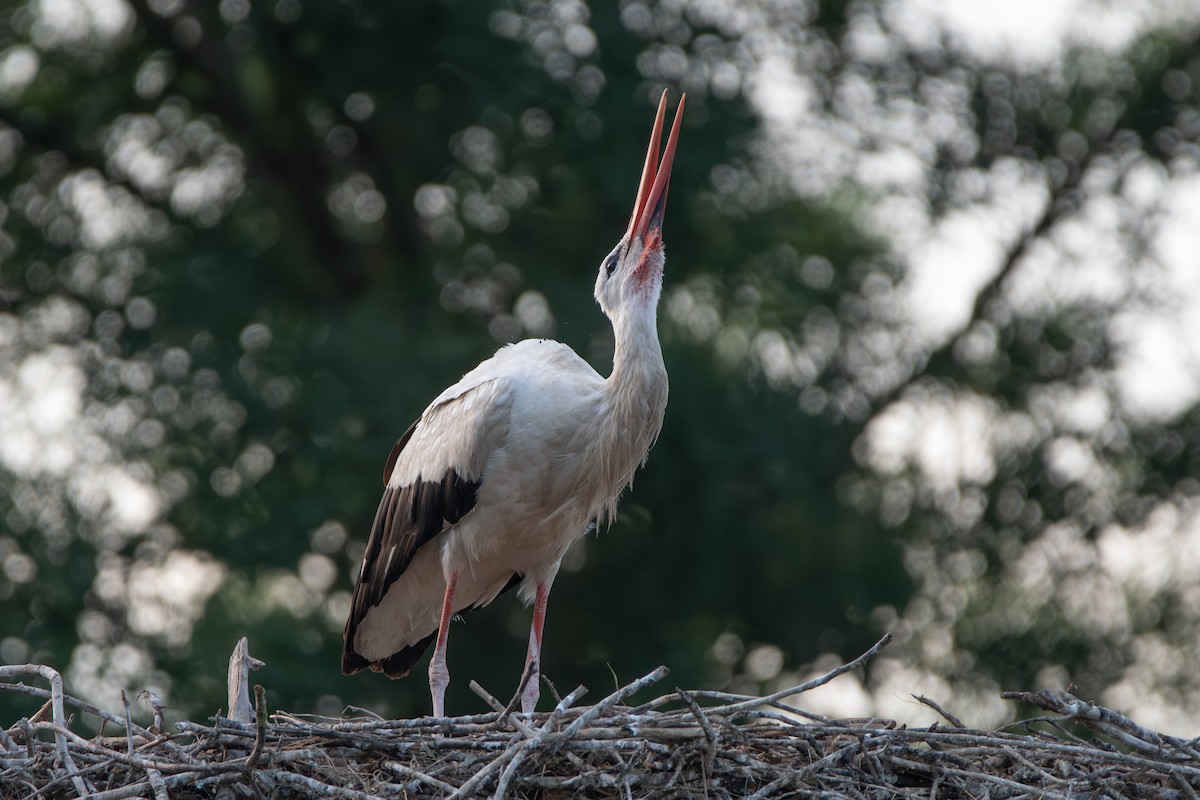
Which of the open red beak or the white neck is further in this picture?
the open red beak

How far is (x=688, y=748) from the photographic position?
380cm

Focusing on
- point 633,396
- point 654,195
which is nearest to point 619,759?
point 633,396

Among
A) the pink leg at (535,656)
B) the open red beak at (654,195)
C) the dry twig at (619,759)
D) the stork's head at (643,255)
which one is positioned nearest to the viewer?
the dry twig at (619,759)

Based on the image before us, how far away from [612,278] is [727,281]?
600 centimetres

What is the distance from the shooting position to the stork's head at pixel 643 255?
5.08m

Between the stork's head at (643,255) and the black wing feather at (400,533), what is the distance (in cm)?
69

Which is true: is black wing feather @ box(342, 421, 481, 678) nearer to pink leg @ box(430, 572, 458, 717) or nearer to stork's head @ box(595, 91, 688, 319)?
pink leg @ box(430, 572, 458, 717)

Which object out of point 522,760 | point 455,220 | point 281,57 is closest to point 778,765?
point 522,760

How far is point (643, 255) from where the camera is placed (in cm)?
512

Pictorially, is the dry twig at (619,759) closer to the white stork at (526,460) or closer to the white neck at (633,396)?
the white stork at (526,460)

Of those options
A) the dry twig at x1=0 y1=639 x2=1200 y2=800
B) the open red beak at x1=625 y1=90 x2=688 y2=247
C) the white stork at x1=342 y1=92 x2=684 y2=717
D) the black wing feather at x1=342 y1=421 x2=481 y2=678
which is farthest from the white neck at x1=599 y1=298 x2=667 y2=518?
the dry twig at x1=0 y1=639 x2=1200 y2=800

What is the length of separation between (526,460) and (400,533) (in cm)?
58

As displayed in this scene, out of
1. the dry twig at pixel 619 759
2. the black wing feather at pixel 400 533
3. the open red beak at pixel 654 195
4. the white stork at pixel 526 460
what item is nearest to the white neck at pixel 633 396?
the white stork at pixel 526 460

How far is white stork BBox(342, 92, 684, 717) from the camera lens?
5.01 meters
